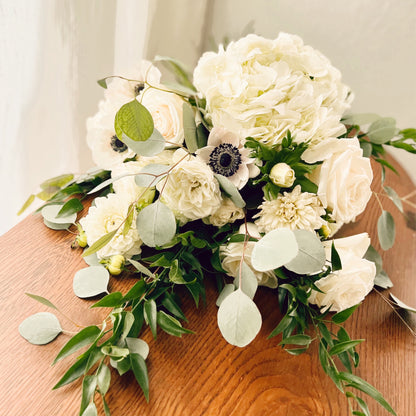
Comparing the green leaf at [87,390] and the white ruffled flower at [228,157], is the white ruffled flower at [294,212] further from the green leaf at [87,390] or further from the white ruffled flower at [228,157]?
the green leaf at [87,390]

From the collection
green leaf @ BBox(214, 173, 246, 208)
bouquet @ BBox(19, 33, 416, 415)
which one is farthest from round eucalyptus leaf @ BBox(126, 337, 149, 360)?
green leaf @ BBox(214, 173, 246, 208)

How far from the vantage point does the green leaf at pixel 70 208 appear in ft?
2.01

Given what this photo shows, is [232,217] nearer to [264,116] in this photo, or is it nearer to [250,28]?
[264,116]

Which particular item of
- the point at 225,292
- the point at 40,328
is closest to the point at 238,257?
the point at 225,292

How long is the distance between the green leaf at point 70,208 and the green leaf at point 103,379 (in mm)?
282

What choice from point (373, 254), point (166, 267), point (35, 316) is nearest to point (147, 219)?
point (166, 267)

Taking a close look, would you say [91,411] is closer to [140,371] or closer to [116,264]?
[140,371]

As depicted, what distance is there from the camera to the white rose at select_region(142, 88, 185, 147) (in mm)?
562

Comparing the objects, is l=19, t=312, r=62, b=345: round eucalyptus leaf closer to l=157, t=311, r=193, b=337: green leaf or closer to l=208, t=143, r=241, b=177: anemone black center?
l=157, t=311, r=193, b=337: green leaf

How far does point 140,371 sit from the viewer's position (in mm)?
421

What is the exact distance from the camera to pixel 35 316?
1.54 ft

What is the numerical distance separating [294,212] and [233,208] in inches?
3.3

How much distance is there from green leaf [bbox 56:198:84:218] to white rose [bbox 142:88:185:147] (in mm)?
187

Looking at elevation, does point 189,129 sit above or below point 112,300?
above
